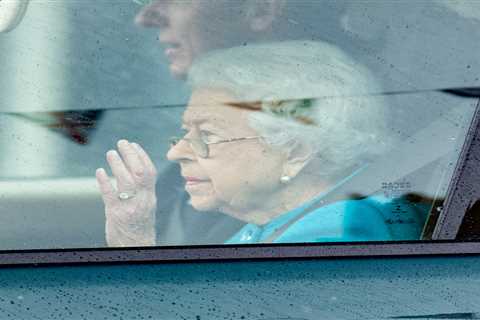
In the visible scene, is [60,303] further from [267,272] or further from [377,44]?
[377,44]

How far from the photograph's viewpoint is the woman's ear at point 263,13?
3.01 m

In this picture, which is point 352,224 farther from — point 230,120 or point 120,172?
point 120,172

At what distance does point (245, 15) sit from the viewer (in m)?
3.01

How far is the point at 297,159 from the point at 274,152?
0.06 meters

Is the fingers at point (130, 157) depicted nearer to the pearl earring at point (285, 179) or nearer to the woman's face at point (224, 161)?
the woman's face at point (224, 161)

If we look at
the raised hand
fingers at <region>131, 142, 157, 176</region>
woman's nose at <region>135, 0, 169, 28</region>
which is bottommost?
the raised hand

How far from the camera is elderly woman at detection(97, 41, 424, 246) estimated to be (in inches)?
119

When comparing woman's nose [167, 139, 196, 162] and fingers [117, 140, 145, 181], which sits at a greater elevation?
woman's nose [167, 139, 196, 162]

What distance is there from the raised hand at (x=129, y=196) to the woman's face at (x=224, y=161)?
7 centimetres

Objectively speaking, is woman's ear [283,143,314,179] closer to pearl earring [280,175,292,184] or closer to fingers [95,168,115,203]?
pearl earring [280,175,292,184]

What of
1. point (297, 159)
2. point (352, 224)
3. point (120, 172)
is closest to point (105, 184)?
point (120, 172)

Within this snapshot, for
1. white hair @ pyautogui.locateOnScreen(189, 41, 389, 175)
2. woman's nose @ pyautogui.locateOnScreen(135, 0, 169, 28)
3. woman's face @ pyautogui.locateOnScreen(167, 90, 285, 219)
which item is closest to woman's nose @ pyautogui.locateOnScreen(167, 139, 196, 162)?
woman's face @ pyautogui.locateOnScreen(167, 90, 285, 219)

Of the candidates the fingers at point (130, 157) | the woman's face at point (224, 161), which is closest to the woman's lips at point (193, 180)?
the woman's face at point (224, 161)

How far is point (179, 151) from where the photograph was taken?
3049 mm
